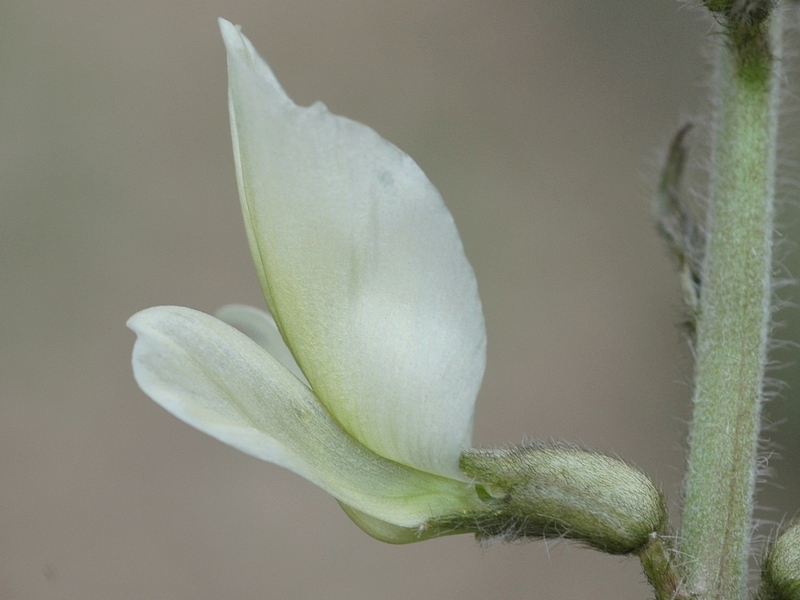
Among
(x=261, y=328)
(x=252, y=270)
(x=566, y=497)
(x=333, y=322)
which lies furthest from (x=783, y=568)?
(x=252, y=270)

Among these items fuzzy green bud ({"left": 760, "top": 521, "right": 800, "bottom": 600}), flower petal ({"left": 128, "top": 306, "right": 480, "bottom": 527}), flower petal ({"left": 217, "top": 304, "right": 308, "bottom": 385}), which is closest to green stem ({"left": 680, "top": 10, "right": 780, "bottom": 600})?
fuzzy green bud ({"left": 760, "top": 521, "right": 800, "bottom": 600})

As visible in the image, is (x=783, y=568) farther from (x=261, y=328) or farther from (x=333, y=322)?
(x=261, y=328)

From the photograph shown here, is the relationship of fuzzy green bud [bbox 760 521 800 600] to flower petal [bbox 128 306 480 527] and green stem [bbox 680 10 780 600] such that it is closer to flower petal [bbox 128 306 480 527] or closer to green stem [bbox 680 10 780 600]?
green stem [bbox 680 10 780 600]

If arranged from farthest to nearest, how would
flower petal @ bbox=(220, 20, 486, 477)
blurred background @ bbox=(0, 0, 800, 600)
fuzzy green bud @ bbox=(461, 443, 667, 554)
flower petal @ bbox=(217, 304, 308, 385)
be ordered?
blurred background @ bbox=(0, 0, 800, 600) < flower petal @ bbox=(217, 304, 308, 385) < fuzzy green bud @ bbox=(461, 443, 667, 554) < flower petal @ bbox=(220, 20, 486, 477)

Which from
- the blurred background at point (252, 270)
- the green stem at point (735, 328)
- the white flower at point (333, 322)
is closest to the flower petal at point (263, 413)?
the white flower at point (333, 322)

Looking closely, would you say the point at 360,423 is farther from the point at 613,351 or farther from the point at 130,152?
the point at 130,152

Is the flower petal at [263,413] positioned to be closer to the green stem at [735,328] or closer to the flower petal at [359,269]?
the flower petal at [359,269]
